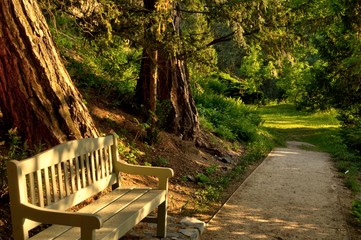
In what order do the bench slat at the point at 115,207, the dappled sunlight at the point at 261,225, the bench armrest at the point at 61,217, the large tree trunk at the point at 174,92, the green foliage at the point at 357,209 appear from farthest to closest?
the large tree trunk at the point at 174,92 < the green foliage at the point at 357,209 < the dappled sunlight at the point at 261,225 < the bench slat at the point at 115,207 < the bench armrest at the point at 61,217

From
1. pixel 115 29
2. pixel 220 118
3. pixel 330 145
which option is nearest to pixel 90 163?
pixel 115 29

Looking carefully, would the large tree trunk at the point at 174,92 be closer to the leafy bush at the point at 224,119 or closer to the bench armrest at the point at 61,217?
the leafy bush at the point at 224,119

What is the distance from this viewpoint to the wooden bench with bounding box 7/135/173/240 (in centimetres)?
297

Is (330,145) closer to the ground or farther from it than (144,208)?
closer to the ground

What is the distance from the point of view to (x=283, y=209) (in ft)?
20.8

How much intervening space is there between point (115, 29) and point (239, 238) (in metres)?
4.25

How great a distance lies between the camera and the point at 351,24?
30.3 feet

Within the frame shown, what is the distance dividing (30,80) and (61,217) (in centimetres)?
250

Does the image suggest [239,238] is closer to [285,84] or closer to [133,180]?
[133,180]

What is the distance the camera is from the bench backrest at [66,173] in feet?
9.90

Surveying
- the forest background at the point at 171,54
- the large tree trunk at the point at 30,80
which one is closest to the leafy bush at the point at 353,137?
the forest background at the point at 171,54

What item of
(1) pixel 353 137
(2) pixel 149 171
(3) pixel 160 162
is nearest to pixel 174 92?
(3) pixel 160 162

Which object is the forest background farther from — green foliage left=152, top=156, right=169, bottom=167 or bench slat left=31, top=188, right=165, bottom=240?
bench slat left=31, top=188, right=165, bottom=240

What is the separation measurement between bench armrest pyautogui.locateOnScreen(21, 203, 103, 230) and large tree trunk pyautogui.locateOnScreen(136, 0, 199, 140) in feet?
18.3
